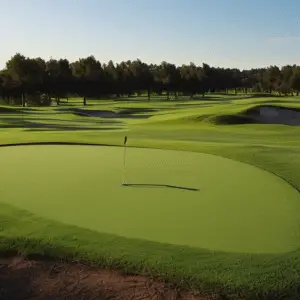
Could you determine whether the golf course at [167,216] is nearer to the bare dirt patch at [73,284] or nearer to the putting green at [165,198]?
the putting green at [165,198]

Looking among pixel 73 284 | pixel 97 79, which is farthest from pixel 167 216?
pixel 97 79

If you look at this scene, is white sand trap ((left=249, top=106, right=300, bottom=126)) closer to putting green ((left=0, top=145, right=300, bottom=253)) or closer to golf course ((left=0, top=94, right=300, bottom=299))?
golf course ((left=0, top=94, right=300, bottom=299))

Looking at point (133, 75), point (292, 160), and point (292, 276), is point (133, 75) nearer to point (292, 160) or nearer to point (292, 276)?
point (292, 160)

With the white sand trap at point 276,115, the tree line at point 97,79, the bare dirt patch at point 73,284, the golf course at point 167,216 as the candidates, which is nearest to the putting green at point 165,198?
the golf course at point 167,216

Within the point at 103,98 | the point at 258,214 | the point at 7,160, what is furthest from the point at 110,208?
the point at 103,98

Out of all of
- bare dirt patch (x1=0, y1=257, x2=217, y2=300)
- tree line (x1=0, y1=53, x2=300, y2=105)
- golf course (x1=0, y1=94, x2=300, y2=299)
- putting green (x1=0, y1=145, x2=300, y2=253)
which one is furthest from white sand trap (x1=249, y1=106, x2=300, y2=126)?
tree line (x1=0, y1=53, x2=300, y2=105)
